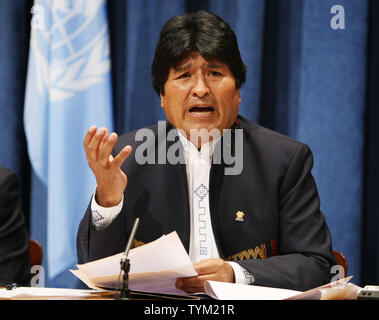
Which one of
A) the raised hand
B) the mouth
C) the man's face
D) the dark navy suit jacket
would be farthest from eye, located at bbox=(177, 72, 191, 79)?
the raised hand

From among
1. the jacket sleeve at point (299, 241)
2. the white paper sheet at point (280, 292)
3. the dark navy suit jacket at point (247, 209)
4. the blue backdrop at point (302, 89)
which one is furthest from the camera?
the blue backdrop at point (302, 89)

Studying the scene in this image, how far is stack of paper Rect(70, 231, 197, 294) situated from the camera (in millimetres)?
1025

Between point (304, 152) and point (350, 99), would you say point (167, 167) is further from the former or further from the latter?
point (350, 99)

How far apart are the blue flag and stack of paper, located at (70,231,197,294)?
1.26 m

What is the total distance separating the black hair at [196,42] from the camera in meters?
1.53

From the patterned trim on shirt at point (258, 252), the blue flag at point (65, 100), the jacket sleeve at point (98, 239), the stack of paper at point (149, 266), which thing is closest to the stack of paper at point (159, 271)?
the stack of paper at point (149, 266)

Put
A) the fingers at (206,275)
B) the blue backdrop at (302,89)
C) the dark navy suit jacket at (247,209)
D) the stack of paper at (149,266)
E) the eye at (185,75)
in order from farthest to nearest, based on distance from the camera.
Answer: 1. the blue backdrop at (302,89)
2. the eye at (185,75)
3. the dark navy suit jacket at (247,209)
4. the fingers at (206,275)
5. the stack of paper at (149,266)

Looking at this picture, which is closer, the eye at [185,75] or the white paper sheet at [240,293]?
the white paper sheet at [240,293]

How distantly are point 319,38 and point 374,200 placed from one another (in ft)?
2.47

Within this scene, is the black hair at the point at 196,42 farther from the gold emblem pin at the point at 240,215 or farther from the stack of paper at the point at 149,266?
the stack of paper at the point at 149,266

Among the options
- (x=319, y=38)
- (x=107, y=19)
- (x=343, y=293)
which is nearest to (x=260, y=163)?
(x=343, y=293)

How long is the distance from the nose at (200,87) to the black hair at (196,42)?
69mm

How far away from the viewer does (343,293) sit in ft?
3.15

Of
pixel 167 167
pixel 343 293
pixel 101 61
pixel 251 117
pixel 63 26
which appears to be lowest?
pixel 343 293
